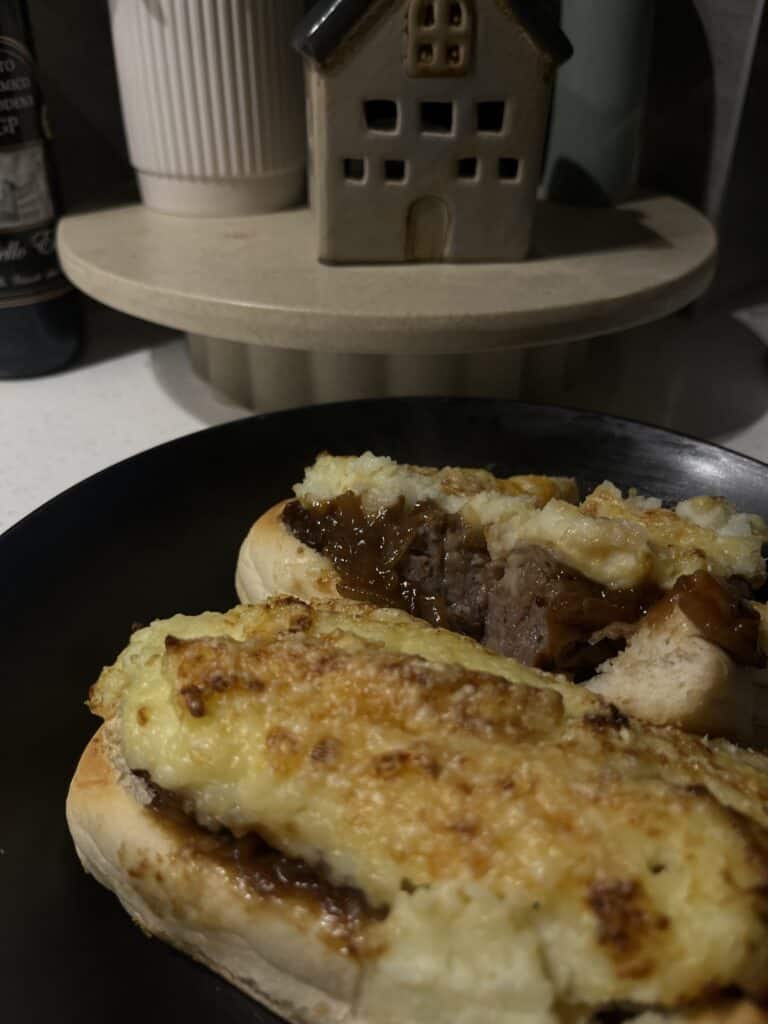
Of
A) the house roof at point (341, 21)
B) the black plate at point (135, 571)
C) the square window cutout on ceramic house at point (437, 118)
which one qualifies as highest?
the house roof at point (341, 21)

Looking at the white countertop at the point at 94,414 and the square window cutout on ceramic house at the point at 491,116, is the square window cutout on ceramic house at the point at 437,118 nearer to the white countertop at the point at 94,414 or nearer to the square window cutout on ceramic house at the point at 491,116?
the square window cutout on ceramic house at the point at 491,116

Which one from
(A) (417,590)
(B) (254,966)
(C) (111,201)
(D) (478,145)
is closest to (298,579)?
(A) (417,590)

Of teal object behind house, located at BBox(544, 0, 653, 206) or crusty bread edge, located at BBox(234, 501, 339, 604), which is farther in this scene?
teal object behind house, located at BBox(544, 0, 653, 206)

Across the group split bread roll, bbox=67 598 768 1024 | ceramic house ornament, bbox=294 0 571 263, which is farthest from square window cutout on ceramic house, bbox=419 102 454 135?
split bread roll, bbox=67 598 768 1024

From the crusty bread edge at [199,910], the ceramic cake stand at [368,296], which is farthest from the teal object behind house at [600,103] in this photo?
the crusty bread edge at [199,910]

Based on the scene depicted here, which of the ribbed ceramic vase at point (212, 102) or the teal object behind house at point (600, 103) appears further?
the teal object behind house at point (600, 103)

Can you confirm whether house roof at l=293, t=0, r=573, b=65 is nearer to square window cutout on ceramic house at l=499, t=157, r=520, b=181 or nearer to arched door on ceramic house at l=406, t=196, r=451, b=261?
square window cutout on ceramic house at l=499, t=157, r=520, b=181

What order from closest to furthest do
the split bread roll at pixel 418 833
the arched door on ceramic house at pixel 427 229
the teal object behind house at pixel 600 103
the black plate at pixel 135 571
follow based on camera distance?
1. the split bread roll at pixel 418 833
2. the black plate at pixel 135 571
3. the arched door on ceramic house at pixel 427 229
4. the teal object behind house at pixel 600 103

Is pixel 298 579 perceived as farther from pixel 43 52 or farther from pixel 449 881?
pixel 43 52

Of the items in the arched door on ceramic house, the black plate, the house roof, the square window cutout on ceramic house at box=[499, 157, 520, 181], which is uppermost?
the house roof
